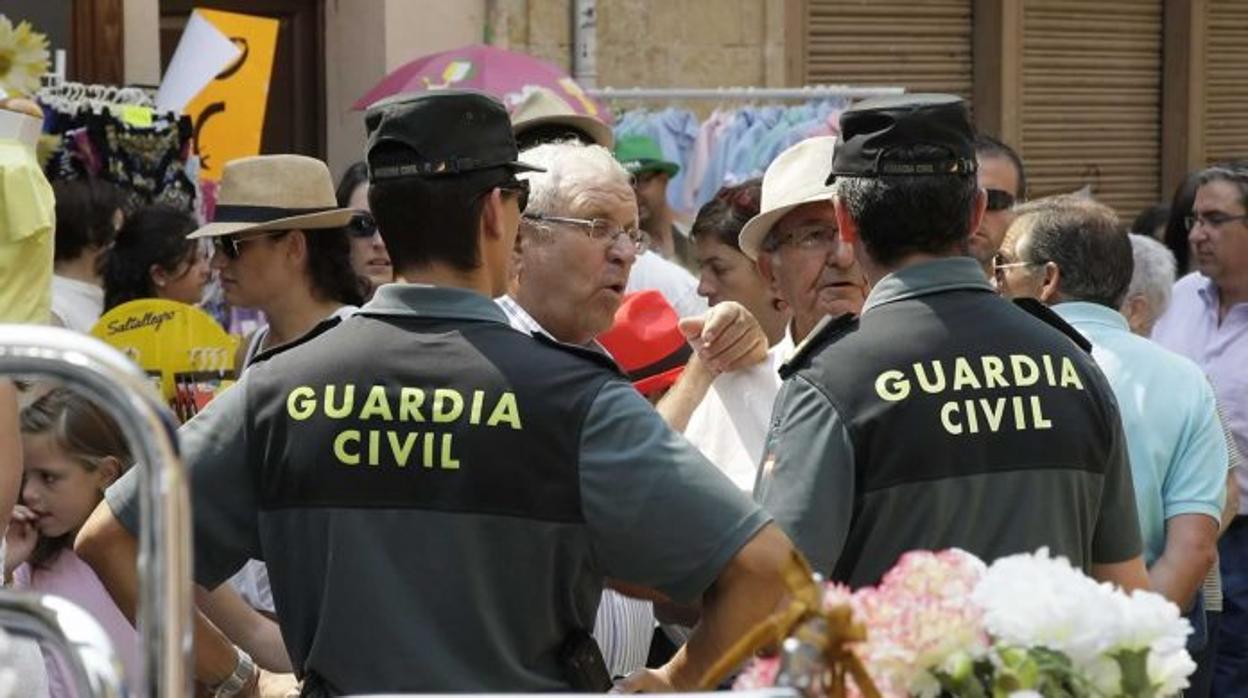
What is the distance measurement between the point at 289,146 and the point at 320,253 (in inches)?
165

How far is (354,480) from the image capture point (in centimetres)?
307

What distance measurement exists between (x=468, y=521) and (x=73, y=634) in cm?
82

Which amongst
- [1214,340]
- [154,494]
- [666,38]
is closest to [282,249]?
[1214,340]

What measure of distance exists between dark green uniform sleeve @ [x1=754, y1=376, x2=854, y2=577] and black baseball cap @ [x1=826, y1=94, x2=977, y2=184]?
377mm

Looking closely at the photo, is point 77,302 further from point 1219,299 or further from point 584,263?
point 1219,299

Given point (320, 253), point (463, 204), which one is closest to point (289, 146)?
point (320, 253)

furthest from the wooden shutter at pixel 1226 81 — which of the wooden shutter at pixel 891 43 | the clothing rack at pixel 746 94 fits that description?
the clothing rack at pixel 746 94

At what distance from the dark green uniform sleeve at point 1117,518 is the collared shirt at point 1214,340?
10.0 feet

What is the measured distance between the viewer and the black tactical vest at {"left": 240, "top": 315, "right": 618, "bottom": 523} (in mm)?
3031

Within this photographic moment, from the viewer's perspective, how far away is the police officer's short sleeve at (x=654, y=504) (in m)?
2.99

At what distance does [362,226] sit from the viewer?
6.72 metres

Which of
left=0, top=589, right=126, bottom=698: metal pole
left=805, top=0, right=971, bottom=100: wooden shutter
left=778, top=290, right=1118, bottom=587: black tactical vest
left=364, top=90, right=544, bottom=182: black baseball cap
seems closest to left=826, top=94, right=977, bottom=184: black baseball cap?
left=778, top=290, right=1118, bottom=587: black tactical vest

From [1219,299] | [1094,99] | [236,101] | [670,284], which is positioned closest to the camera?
[670,284]

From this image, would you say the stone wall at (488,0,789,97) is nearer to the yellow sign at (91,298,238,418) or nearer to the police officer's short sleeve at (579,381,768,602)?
the yellow sign at (91,298,238,418)
